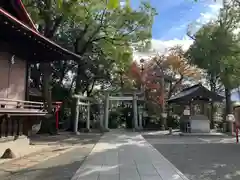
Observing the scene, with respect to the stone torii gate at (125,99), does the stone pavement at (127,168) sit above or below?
below

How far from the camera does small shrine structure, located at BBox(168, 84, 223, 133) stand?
22.0m

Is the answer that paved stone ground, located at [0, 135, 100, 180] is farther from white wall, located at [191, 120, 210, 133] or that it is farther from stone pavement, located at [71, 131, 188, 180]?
white wall, located at [191, 120, 210, 133]

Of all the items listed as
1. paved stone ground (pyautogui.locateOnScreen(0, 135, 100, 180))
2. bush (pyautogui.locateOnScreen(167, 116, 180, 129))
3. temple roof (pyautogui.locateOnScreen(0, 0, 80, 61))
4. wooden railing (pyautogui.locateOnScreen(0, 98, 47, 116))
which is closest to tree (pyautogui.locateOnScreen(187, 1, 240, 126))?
bush (pyautogui.locateOnScreen(167, 116, 180, 129))

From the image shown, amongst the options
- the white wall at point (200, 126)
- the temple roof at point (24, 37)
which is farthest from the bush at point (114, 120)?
the temple roof at point (24, 37)

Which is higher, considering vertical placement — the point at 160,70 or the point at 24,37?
the point at 160,70

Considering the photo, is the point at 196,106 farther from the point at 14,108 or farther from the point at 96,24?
the point at 14,108

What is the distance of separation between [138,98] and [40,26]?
1099 cm

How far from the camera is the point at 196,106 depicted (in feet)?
76.9

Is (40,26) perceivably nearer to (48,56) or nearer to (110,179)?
(48,56)

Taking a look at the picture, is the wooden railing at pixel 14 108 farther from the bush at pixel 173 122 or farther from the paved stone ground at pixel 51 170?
the bush at pixel 173 122

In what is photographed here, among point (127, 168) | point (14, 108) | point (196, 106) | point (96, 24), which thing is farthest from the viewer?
point (196, 106)

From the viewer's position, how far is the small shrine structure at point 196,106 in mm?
21984

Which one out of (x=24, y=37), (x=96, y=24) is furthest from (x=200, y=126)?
(x=24, y=37)

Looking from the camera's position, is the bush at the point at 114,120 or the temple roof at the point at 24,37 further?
the bush at the point at 114,120
